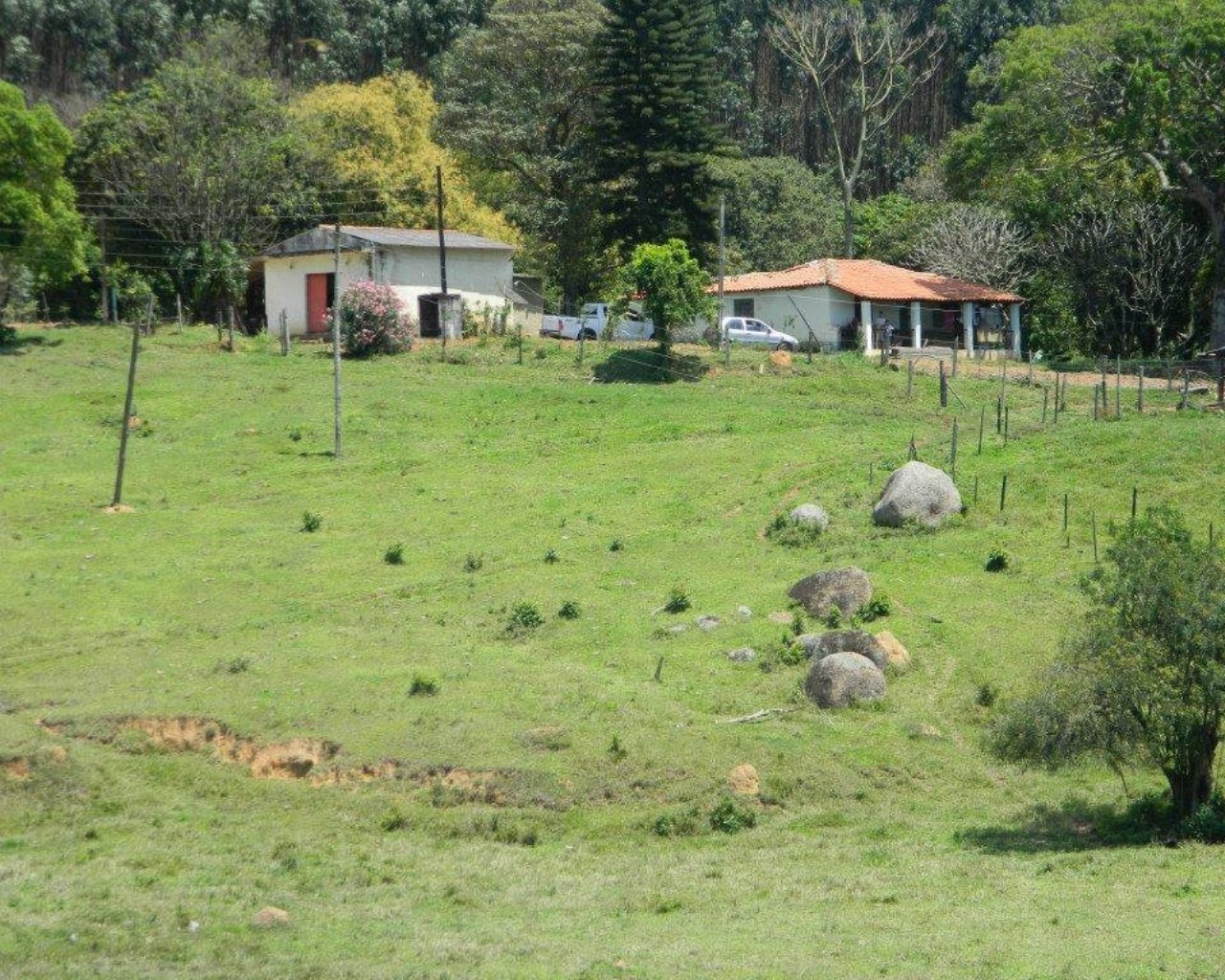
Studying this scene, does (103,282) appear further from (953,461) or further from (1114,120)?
(1114,120)

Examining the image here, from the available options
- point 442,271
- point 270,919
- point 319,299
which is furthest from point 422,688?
point 319,299

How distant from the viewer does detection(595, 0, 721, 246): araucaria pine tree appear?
73625 millimetres

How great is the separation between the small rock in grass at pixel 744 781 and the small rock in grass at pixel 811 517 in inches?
526

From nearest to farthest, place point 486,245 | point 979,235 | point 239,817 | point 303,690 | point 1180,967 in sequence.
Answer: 1. point 1180,967
2. point 239,817
3. point 303,690
4. point 486,245
5. point 979,235

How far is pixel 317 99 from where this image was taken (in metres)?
80.9

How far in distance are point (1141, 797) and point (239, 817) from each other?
1558cm

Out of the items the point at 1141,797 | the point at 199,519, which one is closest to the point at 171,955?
the point at 1141,797

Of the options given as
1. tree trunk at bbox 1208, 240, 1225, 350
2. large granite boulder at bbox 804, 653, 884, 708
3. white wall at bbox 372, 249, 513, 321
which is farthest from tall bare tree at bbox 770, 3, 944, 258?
large granite boulder at bbox 804, 653, 884, 708

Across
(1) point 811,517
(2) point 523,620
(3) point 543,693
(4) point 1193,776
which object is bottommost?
(4) point 1193,776

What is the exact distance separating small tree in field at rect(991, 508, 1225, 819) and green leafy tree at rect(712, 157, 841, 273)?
2524 inches

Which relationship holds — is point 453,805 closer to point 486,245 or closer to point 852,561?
point 852,561

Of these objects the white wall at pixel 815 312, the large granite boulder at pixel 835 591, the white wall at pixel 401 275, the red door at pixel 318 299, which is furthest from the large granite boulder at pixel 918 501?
the red door at pixel 318 299

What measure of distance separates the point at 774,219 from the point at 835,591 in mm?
59079

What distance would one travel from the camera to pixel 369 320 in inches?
2581
